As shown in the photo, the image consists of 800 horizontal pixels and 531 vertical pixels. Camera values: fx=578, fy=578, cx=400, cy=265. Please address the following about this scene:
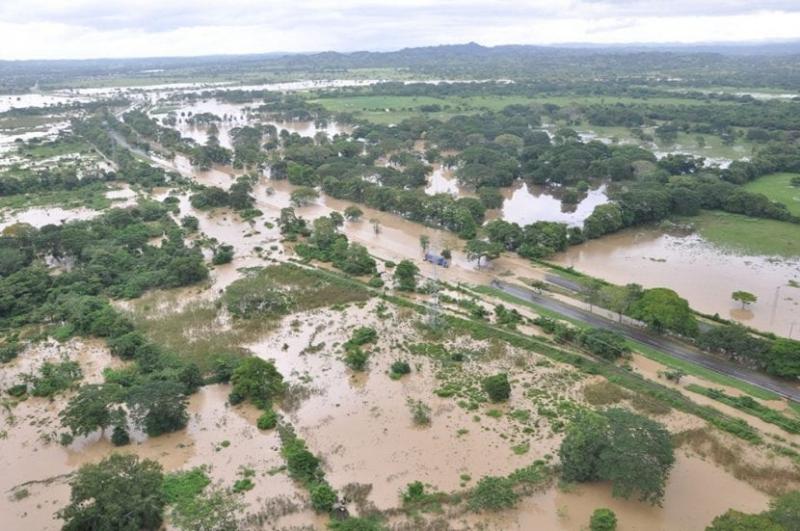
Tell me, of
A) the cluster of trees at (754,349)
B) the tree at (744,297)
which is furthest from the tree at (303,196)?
the cluster of trees at (754,349)

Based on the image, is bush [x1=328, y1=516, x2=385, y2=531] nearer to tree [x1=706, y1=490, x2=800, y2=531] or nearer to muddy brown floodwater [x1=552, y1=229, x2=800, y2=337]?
tree [x1=706, y1=490, x2=800, y2=531]

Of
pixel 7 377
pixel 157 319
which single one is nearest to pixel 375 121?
pixel 157 319

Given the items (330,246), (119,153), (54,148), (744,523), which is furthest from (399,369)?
(54,148)

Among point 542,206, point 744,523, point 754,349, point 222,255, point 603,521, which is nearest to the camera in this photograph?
point 744,523

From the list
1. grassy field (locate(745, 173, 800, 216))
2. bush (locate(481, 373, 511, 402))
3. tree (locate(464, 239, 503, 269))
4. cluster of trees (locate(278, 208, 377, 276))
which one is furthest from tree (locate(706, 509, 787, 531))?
grassy field (locate(745, 173, 800, 216))

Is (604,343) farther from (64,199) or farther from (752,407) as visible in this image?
(64,199)

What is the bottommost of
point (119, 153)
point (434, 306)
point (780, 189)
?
point (434, 306)

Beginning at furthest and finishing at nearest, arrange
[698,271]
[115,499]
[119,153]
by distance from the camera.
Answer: [119,153], [698,271], [115,499]
